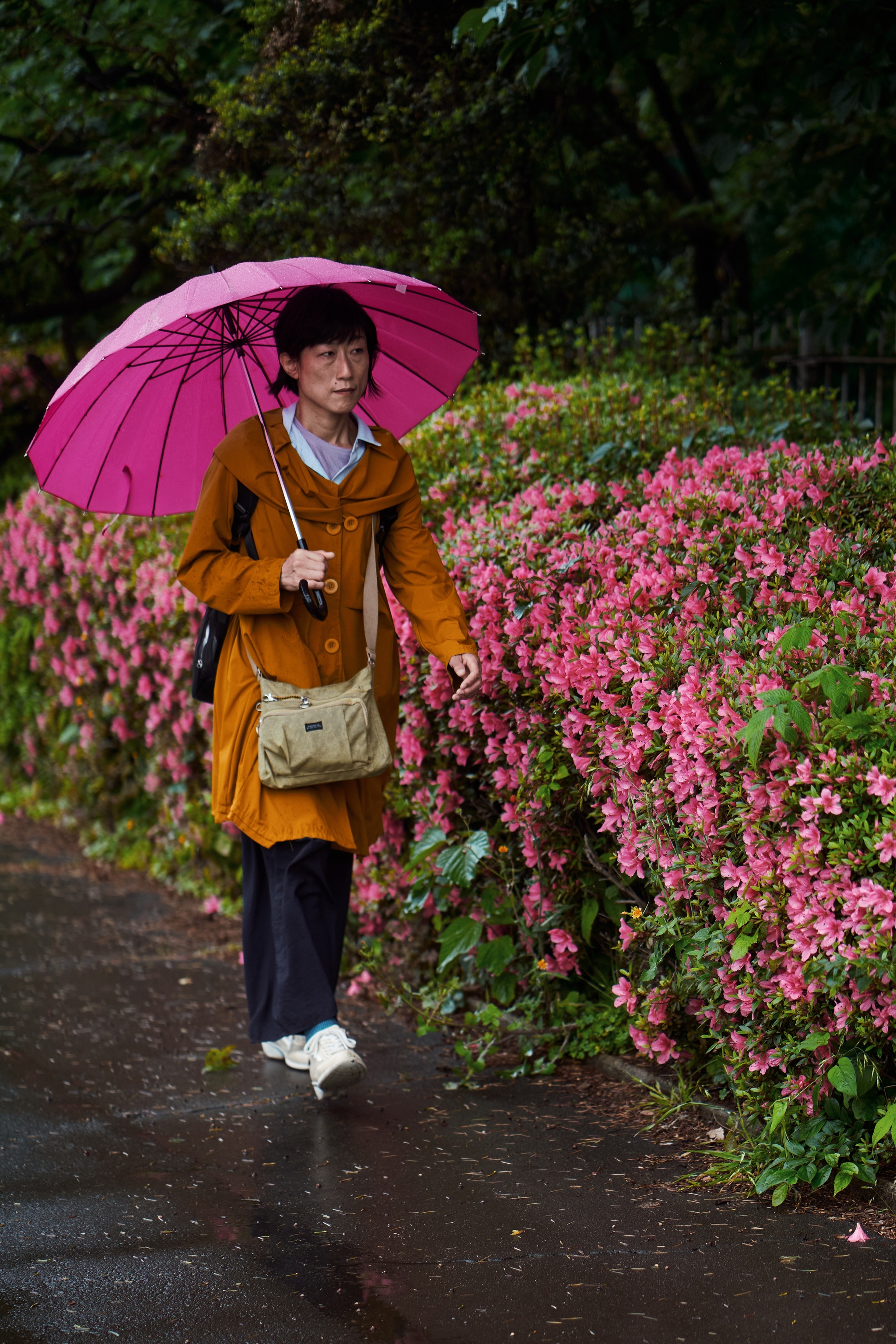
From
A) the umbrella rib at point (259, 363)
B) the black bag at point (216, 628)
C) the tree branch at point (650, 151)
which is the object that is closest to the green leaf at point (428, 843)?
the black bag at point (216, 628)

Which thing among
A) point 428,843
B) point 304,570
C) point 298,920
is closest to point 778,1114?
point 298,920

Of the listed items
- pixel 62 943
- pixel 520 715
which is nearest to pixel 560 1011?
pixel 520 715

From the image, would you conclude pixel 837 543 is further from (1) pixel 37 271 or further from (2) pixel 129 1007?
(1) pixel 37 271

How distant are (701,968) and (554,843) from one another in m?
0.86

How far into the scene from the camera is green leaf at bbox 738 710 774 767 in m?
2.77

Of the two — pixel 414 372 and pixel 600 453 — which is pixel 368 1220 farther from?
pixel 600 453

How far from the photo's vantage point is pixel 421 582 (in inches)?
150

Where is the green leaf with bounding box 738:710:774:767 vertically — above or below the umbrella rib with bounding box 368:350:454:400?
below

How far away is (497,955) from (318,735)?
92 centimetres

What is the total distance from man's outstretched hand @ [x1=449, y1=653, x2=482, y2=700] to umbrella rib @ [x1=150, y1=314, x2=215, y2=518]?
1.03 m

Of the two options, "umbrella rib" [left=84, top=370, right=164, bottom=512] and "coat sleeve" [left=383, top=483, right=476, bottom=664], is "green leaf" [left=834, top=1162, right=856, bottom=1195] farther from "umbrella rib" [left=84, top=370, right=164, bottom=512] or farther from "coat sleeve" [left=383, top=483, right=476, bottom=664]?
"umbrella rib" [left=84, top=370, right=164, bottom=512]

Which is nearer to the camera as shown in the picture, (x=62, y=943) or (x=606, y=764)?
(x=606, y=764)

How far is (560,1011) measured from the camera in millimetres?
3994

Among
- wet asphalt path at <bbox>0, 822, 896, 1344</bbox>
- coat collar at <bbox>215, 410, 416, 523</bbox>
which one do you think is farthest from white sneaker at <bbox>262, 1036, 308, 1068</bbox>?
coat collar at <bbox>215, 410, 416, 523</bbox>
